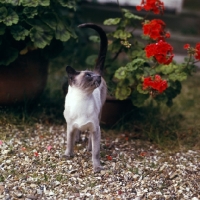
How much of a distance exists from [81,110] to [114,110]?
92 centimetres

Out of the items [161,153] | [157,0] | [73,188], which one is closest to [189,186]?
[161,153]

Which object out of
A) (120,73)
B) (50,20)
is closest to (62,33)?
(50,20)

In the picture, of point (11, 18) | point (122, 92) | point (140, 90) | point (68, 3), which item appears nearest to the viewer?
point (11, 18)

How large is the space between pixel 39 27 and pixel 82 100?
3.09ft

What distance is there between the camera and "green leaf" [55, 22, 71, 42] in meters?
3.38

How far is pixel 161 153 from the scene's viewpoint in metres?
3.22

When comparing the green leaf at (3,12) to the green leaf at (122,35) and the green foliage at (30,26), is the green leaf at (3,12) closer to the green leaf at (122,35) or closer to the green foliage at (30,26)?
the green foliage at (30,26)

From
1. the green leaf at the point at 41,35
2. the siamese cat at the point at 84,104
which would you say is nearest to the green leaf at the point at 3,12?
the green leaf at the point at 41,35

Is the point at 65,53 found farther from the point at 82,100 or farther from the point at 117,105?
the point at 82,100

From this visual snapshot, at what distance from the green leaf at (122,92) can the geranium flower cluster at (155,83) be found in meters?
0.22

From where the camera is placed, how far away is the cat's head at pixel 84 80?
2631 mm

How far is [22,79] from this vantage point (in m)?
3.49

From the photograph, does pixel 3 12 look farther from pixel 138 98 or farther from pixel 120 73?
pixel 138 98

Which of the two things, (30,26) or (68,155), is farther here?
(30,26)
